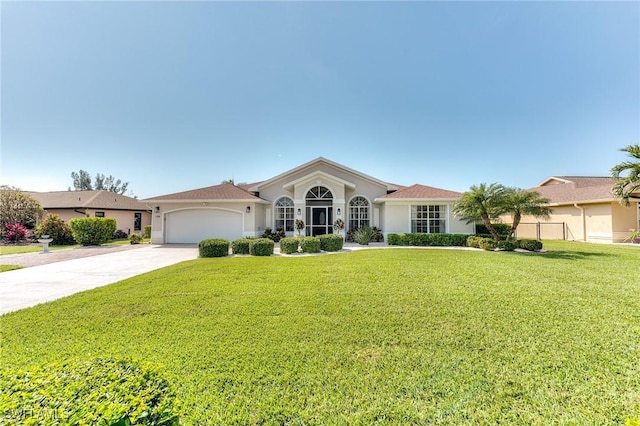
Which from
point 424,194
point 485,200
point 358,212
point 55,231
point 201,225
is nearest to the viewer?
point 485,200

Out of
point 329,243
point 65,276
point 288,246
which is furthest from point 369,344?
point 65,276

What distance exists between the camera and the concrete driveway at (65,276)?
668cm

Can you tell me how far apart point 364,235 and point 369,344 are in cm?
1287

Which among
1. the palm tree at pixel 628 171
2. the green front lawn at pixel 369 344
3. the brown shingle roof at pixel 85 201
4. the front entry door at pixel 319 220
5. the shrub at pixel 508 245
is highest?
the brown shingle roof at pixel 85 201

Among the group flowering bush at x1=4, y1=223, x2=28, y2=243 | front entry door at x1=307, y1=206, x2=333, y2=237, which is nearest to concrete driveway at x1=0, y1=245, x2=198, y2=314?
front entry door at x1=307, y1=206, x2=333, y2=237

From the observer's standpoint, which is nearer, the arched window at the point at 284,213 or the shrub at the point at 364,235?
the shrub at the point at 364,235

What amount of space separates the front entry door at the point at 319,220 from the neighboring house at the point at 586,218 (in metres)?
16.6

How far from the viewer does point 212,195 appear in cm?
1809

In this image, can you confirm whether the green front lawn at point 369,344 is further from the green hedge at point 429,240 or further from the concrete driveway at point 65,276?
the green hedge at point 429,240

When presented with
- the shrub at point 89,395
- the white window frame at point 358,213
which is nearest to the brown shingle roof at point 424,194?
the white window frame at point 358,213

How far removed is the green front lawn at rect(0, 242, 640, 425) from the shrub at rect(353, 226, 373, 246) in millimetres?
8915

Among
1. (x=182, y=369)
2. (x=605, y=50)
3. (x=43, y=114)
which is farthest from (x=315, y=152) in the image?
(x=182, y=369)

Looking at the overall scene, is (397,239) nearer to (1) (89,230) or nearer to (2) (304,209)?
(2) (304,209)

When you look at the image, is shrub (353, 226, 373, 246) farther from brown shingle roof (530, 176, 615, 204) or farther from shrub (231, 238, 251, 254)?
brown shingle roof (530, 176, 615, 204)
